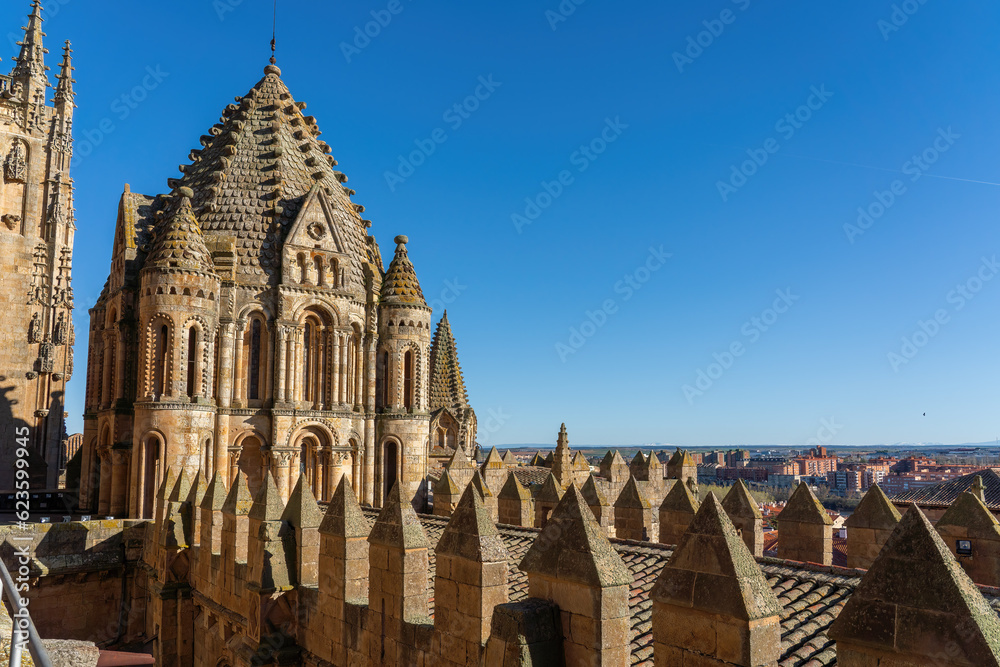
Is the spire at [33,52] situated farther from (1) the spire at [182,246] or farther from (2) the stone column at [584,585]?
(2) the stone column at [584,585]

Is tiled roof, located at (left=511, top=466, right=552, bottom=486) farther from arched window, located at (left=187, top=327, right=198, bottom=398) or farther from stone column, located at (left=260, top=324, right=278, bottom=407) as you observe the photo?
arched window, located at (left=187, top=327, right=198, bottom=398)

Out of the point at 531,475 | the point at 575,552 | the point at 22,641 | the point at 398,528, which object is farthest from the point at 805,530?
the point at 531,475

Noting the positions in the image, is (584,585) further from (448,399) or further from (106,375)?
(448,399)

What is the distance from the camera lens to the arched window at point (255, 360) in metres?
26.6

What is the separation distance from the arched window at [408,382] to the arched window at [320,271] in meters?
4.31

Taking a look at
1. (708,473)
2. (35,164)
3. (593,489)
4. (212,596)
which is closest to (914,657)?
(593,489)

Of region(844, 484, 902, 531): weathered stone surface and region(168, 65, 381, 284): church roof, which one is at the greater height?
region(168, 65, 381, 284): church roof

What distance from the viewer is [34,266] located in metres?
38.5

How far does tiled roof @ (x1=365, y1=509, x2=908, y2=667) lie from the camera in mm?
8250

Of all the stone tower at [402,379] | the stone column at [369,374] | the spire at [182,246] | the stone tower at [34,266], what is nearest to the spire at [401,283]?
the stone tower at [402,379]

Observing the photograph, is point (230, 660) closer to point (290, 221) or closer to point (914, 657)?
point (914, 657)

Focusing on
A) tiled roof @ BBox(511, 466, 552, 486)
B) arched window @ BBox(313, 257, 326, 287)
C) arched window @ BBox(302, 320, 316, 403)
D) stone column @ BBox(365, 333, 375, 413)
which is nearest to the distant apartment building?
tiled roof @ BBox(511, 466, 552, 486)

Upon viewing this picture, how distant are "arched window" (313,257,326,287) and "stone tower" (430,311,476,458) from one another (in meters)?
25.1

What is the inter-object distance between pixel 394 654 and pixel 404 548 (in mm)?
1471
